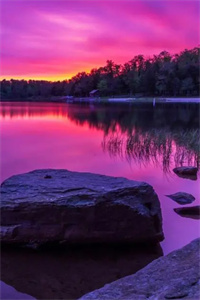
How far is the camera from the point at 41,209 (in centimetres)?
524

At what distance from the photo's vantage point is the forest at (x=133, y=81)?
74438mm

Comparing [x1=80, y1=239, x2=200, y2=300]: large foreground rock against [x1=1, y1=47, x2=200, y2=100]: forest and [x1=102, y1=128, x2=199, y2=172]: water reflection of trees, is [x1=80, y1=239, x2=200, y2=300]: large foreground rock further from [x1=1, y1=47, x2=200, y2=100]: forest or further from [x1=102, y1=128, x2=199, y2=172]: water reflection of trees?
[x1=1, y1=47, x2=200, y2=100]: forest

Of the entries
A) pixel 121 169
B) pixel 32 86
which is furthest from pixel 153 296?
pixel 32 86

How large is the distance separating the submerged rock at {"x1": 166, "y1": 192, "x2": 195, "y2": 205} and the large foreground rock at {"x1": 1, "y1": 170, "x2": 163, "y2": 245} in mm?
2238

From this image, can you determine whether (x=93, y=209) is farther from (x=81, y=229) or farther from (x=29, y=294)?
(x=29, y=294)

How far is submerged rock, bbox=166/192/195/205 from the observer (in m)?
7.81

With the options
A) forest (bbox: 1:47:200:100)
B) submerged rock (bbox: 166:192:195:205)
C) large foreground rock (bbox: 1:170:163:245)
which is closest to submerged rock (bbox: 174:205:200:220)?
submerged rock (bbox: 166:192:195:205)

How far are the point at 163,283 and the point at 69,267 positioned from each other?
5.63ft

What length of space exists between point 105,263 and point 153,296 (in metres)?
1.94

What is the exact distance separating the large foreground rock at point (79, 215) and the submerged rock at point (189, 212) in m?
1.36

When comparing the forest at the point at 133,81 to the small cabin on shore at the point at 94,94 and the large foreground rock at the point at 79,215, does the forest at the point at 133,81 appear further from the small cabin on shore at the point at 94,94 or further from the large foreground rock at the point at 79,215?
the large foreground rock at the point at 79,215

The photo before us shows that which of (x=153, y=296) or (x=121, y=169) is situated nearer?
(x=153, y=296)

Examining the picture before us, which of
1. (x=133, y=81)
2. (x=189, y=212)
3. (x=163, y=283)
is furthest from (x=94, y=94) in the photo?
(x=163, y=283)

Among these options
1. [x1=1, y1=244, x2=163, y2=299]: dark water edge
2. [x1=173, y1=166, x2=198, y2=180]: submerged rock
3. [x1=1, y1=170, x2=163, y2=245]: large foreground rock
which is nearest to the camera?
[x1=1, y1=244, x2=163, y2=299]: dark water edge
